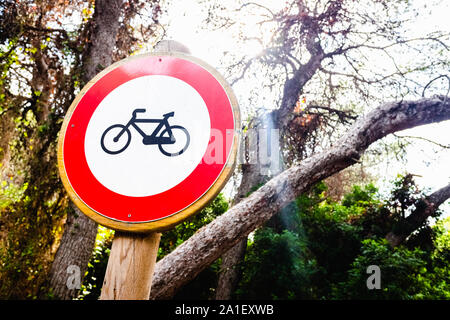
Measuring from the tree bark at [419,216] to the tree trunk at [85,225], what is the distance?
6.61 meters

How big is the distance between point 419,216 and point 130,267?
8.17 meters

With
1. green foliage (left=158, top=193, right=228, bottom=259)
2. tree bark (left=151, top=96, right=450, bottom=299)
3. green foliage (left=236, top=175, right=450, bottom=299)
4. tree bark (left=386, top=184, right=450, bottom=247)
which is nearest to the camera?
tree bark (left=151, top=96, right=450, bottom=299)

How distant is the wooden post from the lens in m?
0.84

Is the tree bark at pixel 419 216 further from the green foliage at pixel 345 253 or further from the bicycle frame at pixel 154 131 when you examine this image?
the bicycle frame at pixel 154 131

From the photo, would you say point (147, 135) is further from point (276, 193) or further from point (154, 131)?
point (276, 193)

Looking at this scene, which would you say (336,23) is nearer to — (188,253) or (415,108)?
(415,108)

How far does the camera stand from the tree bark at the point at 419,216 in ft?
23.3

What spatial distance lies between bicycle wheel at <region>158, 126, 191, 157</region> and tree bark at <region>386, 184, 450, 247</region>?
7619mm

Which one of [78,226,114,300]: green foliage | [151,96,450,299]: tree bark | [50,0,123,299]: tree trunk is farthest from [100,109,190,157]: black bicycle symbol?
[78,226,114,300]: green foliage

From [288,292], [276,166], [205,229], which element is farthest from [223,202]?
[205,229]

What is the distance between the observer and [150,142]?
903mm

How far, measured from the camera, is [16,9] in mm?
4648

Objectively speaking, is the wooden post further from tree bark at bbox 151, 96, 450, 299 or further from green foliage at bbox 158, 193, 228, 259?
green foliage at bbox 158, 193, 228, 259
